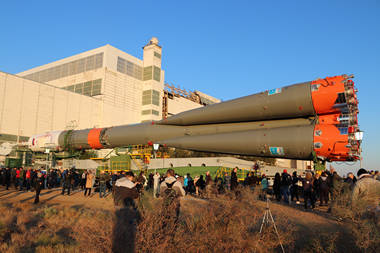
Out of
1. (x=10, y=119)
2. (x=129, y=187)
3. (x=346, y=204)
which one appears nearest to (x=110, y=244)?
(x=129, y=187)

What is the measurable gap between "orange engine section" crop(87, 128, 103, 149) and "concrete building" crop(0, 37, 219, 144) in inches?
789

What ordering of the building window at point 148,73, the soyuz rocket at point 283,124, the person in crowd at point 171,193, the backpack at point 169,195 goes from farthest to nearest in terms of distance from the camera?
the building window at point 148,73
the soyuz rocket at point 283,124
the backpack at point 169,195
the person in crowd at point 171,193

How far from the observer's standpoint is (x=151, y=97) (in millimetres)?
47719

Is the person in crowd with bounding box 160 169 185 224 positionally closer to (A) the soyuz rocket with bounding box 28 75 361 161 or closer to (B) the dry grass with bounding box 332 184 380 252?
(B) the dry grass with bounding box 332 184 380 252

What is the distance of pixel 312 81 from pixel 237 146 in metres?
4.20

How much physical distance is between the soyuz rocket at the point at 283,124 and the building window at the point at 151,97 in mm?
32636

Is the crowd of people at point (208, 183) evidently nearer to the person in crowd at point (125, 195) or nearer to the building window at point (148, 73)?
the person in crowd at point (125, 195)

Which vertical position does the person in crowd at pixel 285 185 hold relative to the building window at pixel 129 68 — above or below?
below

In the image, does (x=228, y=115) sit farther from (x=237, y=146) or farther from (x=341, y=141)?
(x=341, y=141)

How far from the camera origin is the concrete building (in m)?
37.8

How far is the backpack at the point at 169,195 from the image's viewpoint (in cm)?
693

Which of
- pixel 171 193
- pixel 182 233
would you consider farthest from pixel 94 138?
pixel 182 233

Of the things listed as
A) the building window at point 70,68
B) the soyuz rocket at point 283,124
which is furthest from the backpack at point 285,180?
the building window at point 70,68

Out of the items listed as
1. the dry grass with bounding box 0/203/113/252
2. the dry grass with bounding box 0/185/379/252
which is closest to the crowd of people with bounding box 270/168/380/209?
the dry grass with bounding box 0/185/379/252
